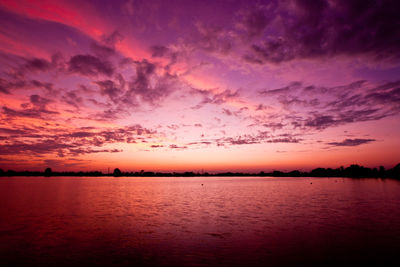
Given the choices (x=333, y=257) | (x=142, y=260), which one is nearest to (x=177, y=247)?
(x=142, y=260)

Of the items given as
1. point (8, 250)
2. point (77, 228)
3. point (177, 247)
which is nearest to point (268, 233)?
point (177, 247)

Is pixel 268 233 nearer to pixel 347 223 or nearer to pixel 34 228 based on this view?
pixel 347 223

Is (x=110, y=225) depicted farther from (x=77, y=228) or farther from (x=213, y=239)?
(x=213, y=239)

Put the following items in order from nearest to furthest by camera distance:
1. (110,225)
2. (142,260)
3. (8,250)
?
(142,260) → (8,250) → (110,225)

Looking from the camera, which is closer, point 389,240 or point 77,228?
point 389,240

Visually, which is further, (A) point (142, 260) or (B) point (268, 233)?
(B) point (268, 233)

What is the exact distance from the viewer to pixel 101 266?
17234 millimetres

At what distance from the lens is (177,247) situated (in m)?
21.8

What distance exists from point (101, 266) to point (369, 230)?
28.0 meters

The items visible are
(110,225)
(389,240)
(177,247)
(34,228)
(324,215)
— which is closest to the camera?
(177,247)

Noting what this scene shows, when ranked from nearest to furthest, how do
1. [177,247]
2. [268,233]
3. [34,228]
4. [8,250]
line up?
[8,250] → [177,247] → [268,233] → [34,228]

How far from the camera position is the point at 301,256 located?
19484 mm

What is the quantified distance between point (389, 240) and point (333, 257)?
893 cm

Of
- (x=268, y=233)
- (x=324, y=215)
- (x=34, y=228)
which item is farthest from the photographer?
(x=324, y=215)
